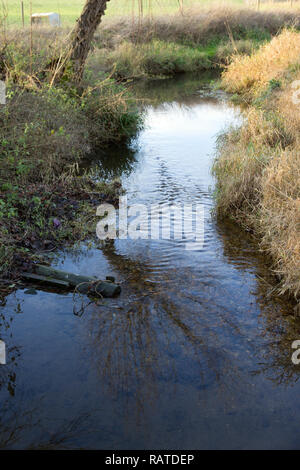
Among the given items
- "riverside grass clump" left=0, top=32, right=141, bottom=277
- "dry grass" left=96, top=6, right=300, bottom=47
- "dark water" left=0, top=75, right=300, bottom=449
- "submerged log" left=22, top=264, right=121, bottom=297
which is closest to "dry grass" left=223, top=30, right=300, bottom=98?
"riverside grass clump" left=0, top=32, right=141, bottom=277

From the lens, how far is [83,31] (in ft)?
34.6

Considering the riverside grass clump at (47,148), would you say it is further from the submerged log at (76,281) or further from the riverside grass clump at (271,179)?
the riverside grass clump at (271,179)

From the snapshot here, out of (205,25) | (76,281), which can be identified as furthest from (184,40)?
(76,281)

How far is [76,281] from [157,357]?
137 centimetres

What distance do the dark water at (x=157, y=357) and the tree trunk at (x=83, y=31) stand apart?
233 inches

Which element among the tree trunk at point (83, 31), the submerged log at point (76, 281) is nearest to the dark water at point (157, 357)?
the submerged log at point (76, 281)

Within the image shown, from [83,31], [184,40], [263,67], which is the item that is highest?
[83,31]

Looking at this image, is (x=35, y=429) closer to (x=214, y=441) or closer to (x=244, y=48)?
(x=214, y=441)

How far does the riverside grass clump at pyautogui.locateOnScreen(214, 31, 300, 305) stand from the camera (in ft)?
16.7

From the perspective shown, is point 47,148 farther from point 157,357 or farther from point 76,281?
point 157,357

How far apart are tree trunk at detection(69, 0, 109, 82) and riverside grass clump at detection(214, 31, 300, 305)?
11.8 ft

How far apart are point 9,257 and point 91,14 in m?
7.28

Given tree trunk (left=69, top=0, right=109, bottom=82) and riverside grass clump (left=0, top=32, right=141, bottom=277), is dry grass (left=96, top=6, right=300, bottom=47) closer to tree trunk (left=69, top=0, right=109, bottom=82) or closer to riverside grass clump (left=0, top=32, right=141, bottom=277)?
tree trunk (left=69, top=0, right=109, bottom=82)

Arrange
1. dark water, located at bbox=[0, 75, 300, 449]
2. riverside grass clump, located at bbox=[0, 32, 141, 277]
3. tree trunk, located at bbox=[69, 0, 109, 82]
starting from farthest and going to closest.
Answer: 1. tree trunk, located at bbox=[69, 0, 109, 82]
2. riverside grass clump, located at bbox=[0, 32, 141, 277]
3. dark water, located at bbox=[0, 75, 300, 449]
